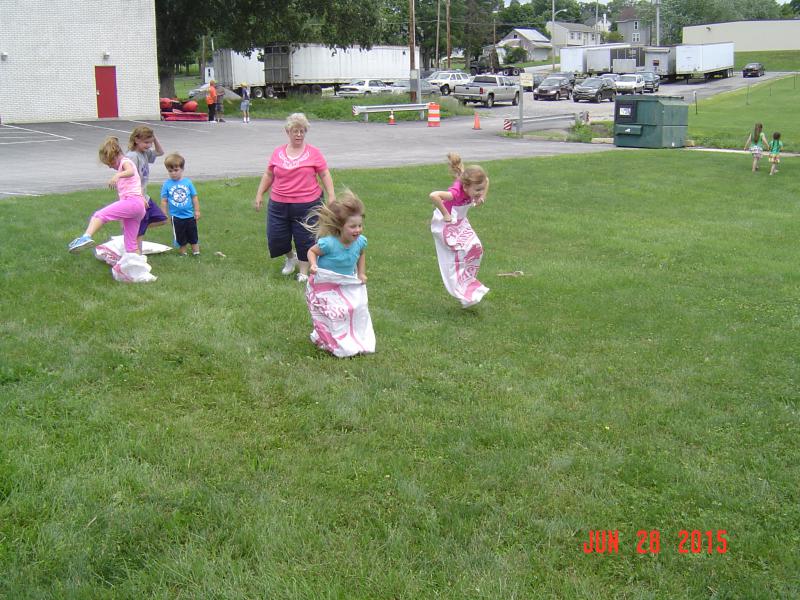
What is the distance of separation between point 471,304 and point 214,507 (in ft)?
13.4

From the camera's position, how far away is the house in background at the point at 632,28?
137750 millimetres

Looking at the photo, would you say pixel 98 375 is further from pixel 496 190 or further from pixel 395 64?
pixel 395 64

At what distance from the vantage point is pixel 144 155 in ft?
31.2

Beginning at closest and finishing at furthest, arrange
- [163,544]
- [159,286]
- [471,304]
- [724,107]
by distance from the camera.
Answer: [163,544] < [471,304] < [159,286] < [724,107]

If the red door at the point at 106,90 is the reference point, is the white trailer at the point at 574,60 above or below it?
above

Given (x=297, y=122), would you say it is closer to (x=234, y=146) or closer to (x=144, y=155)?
(x=144, y=155)

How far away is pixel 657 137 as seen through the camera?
25.8 m

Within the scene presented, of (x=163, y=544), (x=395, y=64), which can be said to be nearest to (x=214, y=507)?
(x=163, y=544)

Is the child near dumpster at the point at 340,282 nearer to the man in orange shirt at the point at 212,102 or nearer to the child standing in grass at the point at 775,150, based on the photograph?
the child standing in grass at the point at 775,150

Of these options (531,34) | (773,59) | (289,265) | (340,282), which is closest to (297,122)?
(289,265)

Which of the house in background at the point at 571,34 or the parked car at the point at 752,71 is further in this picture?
the house in background at the point at 571,34

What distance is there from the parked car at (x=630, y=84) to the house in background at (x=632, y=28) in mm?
83526

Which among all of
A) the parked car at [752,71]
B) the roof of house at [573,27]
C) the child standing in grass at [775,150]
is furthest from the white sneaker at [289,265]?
the roof of house at [573,27]

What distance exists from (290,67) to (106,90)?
21.0 m
